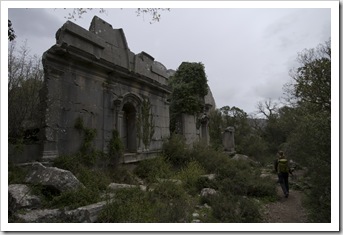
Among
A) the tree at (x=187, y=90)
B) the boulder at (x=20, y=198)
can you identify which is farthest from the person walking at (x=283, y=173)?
the tree at (x=187, y=90)

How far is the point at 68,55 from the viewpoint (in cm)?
681

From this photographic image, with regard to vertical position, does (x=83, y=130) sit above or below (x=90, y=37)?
below

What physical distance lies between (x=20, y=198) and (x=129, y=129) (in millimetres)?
5388

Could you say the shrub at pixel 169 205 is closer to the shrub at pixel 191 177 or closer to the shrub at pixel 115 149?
the shrub at pixel 191 177

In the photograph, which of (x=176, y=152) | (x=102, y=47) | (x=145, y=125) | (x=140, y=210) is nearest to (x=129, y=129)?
(x=145, y=125)

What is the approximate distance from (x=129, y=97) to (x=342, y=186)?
6974mm

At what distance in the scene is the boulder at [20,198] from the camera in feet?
14.0

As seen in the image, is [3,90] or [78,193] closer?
[3,90]

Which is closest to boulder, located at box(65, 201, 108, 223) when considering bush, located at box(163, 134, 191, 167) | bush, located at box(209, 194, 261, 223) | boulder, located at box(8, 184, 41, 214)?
boulder, located at box(8, 184, 41, 214)

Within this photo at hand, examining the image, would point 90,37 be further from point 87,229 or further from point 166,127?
point 87,229

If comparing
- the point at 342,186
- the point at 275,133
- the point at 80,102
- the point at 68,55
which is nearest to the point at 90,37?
the point at 68,55

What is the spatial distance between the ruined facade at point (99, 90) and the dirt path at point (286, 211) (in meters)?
4.86

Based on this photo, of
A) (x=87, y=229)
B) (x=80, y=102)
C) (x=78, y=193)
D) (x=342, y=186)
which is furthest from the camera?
(x=80, y=102)

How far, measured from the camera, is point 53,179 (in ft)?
16.2
